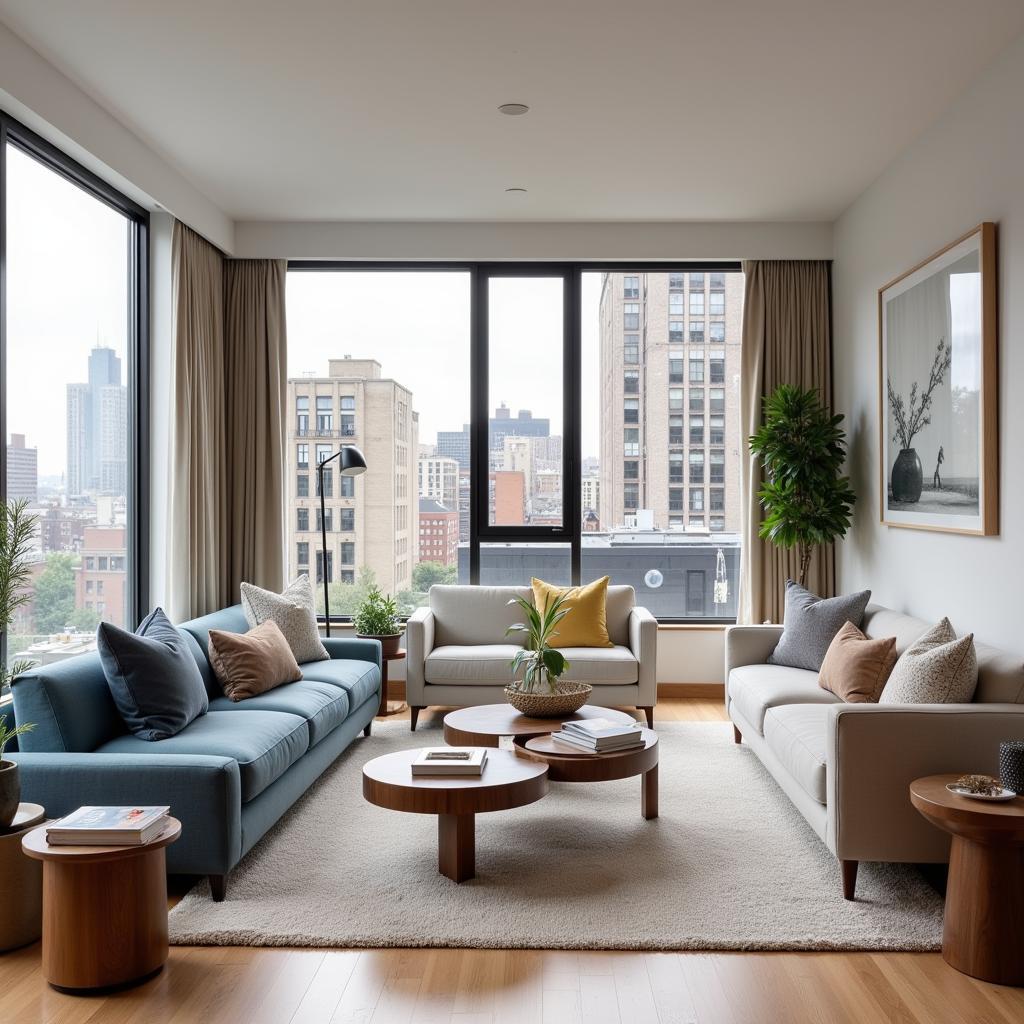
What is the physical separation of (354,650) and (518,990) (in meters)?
3.02

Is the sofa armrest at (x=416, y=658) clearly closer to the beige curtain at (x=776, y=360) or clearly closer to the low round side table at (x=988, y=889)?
A: the beige curtain at (x=776, y=360)

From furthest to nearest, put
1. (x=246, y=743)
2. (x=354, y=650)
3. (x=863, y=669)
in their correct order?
(x=354, y=650)
(x=863, y=669)
(x=246, y=743)

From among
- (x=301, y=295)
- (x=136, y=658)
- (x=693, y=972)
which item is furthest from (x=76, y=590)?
(x=693, y=972)

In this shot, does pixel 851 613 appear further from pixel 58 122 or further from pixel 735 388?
pixel 58 122

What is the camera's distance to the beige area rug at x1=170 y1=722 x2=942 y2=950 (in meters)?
2.92

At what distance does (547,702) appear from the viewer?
4.14 meters

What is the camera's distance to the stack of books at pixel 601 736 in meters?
3.66

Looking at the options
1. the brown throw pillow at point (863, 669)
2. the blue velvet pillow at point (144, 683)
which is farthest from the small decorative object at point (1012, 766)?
the blue velvet pillow at point (144, 683)

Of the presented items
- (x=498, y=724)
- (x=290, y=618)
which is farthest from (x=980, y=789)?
(x=290, y=618)

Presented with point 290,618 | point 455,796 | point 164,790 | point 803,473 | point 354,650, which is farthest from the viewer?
point 803,473

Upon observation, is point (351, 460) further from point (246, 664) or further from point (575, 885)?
point (575, 885)

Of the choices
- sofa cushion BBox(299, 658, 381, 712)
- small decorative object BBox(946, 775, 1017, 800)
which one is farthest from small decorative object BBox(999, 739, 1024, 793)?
sofa cushion BBox(299, 658, 381, 712)

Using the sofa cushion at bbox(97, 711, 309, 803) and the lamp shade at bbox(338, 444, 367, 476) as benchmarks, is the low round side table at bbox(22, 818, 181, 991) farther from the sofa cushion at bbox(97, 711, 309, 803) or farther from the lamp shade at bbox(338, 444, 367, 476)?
the lamp shade at bbox(338, 444, 367, 476)

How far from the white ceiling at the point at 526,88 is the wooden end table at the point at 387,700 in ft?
8.99
